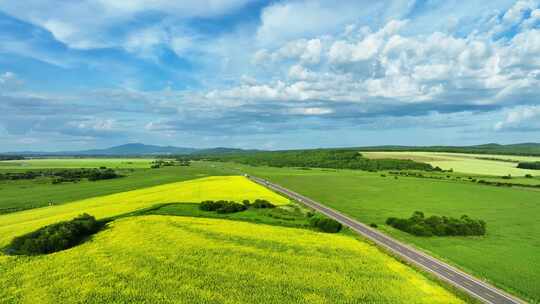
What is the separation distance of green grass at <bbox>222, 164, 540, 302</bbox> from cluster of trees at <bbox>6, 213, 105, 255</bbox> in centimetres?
5517

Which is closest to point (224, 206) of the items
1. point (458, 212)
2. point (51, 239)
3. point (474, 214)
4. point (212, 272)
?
point (51, 239)

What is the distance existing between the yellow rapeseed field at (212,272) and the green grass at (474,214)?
11.4 m

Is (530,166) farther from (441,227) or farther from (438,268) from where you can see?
(438,268)

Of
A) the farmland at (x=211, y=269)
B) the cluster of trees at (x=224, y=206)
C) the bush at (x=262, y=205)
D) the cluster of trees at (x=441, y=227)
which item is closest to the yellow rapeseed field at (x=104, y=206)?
the farmland at (x=211, y=269)

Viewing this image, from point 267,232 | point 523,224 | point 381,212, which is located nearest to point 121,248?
point 267,232

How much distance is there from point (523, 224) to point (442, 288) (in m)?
47.5

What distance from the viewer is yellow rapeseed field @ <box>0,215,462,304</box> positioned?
30156 millimetres

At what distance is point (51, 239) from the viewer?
43094mm

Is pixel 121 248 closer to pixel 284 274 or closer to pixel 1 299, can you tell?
pixel 1 299

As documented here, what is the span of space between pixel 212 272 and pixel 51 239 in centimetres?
2597

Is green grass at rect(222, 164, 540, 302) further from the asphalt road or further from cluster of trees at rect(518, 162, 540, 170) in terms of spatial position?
cluster of trees at rect(518, 162, 540, 170)

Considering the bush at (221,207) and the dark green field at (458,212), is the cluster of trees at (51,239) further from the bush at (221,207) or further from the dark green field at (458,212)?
the bush at (221,207)

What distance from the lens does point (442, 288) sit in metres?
34.3

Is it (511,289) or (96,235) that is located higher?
(96,235)
